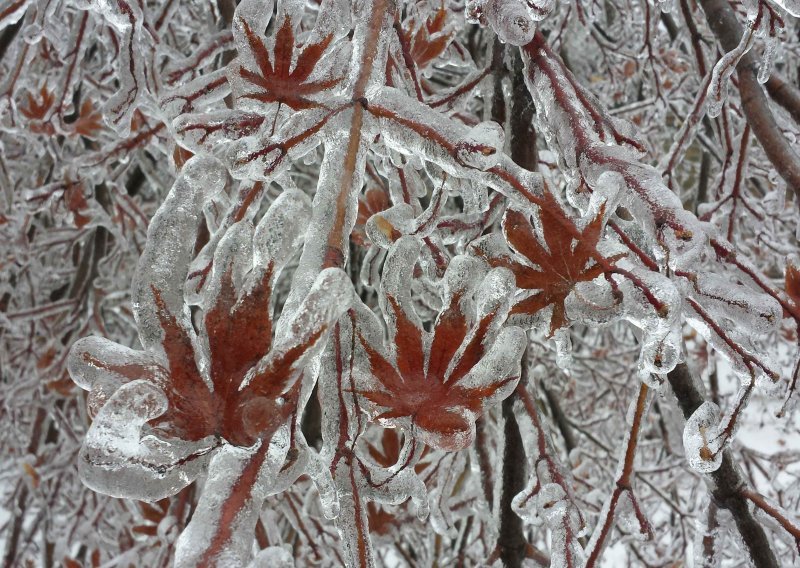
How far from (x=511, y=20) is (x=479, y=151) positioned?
0.62 feet

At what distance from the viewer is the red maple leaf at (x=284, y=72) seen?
0.50 m

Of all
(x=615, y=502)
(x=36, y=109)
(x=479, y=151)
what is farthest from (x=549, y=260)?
(x=36, y=109)

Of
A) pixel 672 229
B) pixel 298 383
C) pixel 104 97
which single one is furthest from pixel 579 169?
pixel 104 97

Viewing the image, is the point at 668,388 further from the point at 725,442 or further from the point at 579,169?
the point at 579,169

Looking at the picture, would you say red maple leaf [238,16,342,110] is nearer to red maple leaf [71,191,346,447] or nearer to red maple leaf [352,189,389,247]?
red maple leaf [71,191,346,447]

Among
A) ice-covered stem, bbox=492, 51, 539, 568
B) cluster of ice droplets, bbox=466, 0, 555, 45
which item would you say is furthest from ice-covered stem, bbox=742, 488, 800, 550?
cluster of ice droplets, bbox=466, 0, 555, 45

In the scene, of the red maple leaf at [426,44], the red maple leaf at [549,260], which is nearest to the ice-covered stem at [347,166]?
the red maple leaf at [549,260]

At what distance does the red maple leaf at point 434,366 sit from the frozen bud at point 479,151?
0.23 ft

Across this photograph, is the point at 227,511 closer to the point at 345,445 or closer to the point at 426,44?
the point at 345,445

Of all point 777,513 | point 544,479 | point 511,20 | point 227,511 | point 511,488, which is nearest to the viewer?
point 227,511

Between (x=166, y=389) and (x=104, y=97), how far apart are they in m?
2.03

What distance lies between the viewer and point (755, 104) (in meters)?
0.82

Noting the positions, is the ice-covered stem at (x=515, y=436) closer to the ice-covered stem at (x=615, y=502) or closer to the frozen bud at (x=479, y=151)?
the ice-covered stem at (x=615, y=502)

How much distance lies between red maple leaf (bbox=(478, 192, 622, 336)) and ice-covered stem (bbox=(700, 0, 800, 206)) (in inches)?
15.5
